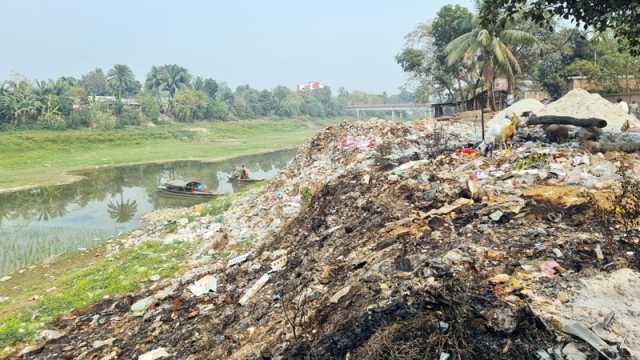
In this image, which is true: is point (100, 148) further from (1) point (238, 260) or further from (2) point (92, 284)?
(1) point (238, 260)

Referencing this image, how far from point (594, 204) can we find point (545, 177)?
1.32m

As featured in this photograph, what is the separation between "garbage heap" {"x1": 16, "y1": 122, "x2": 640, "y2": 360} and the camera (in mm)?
2842

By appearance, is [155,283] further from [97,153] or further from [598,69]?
[97,153]

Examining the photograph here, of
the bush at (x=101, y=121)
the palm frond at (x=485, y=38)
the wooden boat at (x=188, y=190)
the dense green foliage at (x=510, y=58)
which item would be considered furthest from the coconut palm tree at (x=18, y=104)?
the palm frond at (x=485, y=38)

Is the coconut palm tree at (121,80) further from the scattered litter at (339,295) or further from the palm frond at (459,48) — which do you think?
the scattered litter at (339,295)

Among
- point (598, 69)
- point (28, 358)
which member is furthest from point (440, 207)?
point (598, 69)

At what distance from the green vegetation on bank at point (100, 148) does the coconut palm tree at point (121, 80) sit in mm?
16212

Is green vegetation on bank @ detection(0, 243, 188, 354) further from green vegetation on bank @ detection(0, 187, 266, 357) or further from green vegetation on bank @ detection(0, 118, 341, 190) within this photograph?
green vegetation on bank @ detection(0, 118, 341, 190)

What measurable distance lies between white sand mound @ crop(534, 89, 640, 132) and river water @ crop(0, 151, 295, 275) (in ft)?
37.5

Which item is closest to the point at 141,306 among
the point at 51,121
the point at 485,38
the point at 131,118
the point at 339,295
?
the point at 339,295

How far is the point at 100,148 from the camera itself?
3550cm

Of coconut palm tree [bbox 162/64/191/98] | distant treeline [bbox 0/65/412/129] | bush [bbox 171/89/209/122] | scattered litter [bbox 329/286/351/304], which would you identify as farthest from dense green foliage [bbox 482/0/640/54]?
coconut palm tree [bbox 162/64/191/98]

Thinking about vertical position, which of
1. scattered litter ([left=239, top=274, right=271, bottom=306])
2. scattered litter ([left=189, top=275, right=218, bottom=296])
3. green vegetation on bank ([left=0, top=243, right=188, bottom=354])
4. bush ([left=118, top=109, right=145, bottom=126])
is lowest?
green vegetation on bank ([left=0, top=243, right=188, bottom=354])

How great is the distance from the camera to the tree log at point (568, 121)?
7262 mm
